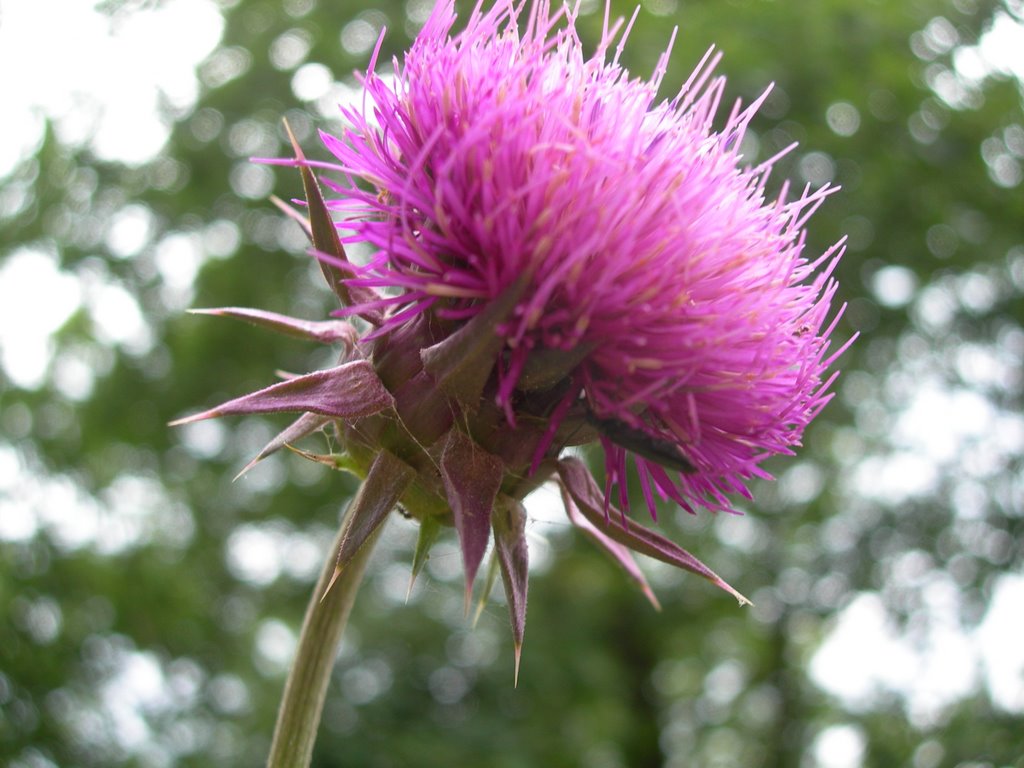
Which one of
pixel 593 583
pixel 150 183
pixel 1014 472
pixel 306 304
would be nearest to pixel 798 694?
pixel 593 583

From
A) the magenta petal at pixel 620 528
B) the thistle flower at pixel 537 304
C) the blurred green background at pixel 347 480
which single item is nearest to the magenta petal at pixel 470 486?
the thistle flower at pixel 537 304

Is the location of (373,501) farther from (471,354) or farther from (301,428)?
(471,354)

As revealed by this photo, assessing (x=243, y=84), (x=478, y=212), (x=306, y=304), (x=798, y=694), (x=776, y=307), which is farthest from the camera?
(x=798, y=694)

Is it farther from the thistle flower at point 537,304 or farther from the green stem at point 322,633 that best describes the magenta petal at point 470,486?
the green stem at point 322,633

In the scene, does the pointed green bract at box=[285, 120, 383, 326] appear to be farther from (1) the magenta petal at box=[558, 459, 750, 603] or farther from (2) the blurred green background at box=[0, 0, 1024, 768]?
(2) the blurred green background at box=[0, 0, 1024, 768]

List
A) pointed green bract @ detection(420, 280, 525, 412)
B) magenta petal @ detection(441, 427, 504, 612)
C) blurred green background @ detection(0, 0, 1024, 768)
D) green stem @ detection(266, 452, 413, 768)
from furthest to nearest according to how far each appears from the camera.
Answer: blurred green background @ detection(0, 0, 1024, 768) → green stem @ detection(266, 452, 413, 768) → magenta petal @ detection(441, 427, 504, 612) → pointed green bract @ detection(420, 280, 525, 412)

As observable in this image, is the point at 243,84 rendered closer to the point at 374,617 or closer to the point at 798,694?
the point at 374,617

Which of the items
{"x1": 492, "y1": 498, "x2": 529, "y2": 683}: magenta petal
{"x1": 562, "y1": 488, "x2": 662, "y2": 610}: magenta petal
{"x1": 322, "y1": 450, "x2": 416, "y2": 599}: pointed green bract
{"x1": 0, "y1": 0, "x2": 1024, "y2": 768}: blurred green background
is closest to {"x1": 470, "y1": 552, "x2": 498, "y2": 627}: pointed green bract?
{"x1": 492, "y1": 498, "x2": 529, "y2": 683}: magenta petal

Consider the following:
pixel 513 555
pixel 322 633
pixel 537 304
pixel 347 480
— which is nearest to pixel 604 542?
pixel 513 555
